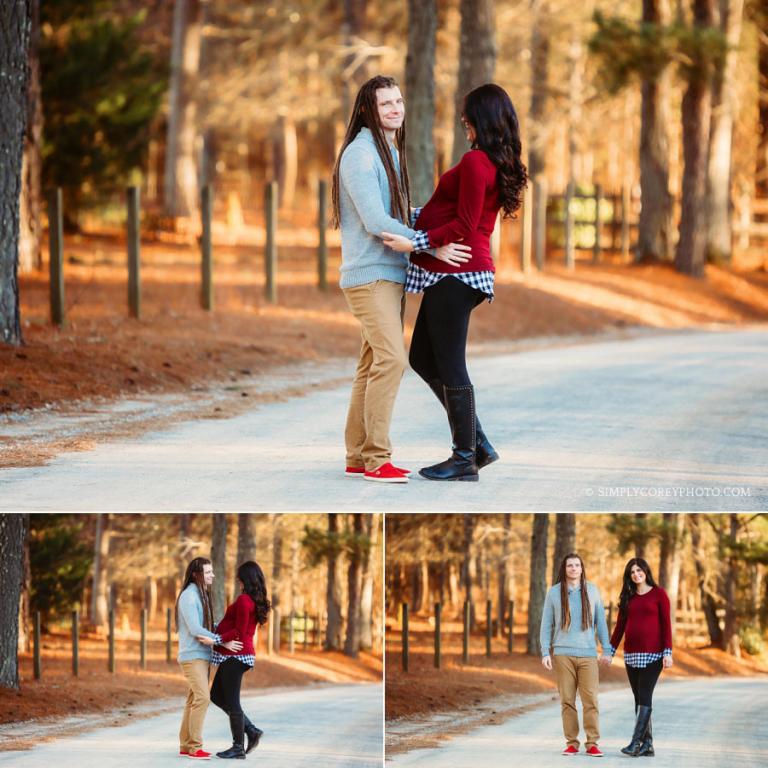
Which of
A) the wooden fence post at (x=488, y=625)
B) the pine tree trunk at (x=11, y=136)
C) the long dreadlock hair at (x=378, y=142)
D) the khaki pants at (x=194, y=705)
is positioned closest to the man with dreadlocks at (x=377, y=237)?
the long dreadlock hair at (x=378, y=142)

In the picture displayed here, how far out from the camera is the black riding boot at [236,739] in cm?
760

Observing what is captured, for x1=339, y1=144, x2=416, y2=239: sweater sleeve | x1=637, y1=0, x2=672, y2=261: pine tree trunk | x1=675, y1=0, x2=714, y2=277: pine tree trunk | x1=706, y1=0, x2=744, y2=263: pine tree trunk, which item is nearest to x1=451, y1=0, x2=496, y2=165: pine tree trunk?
x1=637, y1=0, x2=672, y2=261: pine tree trunk

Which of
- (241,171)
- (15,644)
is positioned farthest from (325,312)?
(241,171)

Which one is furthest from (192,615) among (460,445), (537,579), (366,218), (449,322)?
(366,218)

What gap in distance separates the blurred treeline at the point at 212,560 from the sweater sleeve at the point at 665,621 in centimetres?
162

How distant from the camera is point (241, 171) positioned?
2530 inches

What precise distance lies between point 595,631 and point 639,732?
0.61 meters

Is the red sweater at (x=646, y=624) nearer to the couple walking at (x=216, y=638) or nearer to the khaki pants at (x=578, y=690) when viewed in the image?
the khaki pants at (x=578, y=690)

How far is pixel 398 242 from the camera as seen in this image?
7168 millimetres

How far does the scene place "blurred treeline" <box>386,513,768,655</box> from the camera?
7332 millimetres

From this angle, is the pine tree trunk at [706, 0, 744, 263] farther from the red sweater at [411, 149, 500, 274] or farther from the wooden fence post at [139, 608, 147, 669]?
the red sweater at [411, 149, 500, 274]

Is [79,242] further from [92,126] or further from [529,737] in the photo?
[529,737]

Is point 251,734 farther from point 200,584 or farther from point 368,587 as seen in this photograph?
point 368,587

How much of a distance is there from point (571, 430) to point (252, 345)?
5.46m
